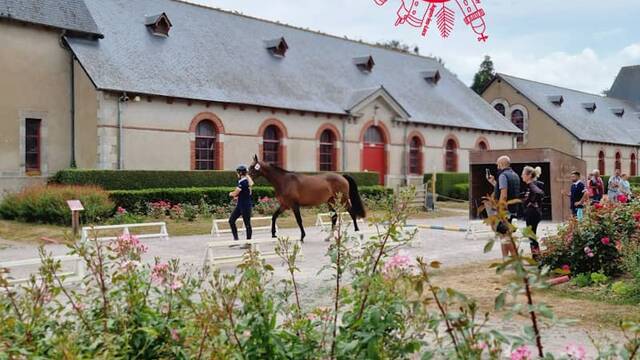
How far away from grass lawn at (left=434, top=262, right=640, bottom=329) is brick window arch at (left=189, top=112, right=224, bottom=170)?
48.3 ft

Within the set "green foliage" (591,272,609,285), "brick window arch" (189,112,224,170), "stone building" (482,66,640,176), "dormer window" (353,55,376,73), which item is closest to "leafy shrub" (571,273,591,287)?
"green foliage" (591,272,609,285)

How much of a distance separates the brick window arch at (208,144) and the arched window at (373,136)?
795 cm

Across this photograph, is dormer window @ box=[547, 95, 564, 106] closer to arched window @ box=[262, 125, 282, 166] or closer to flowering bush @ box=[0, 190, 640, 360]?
arched window @ box=[262, 125, 282, 166]

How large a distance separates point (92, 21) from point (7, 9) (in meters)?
2.78

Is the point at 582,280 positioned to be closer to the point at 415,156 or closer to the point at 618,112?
the point at 415,156

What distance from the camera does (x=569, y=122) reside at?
135 feet

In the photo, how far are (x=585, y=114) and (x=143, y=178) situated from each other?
35430 mm

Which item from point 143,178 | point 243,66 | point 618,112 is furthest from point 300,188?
point 618,112

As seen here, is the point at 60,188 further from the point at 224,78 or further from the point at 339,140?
the point at 339,140

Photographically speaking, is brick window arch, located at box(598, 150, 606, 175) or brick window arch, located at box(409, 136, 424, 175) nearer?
brick window arch, located at box(409, 136, 424, 175)

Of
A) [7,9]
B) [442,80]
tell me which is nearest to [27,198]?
[7,9]

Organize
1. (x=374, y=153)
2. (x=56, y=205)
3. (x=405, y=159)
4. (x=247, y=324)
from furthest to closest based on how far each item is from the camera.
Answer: (x=405, y=159) < (x=374, y=153) < (x=56, y=205) < (x=247, y=324)

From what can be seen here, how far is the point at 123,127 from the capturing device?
20.7 meters

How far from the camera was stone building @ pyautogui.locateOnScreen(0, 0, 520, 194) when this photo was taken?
66.5 feet
